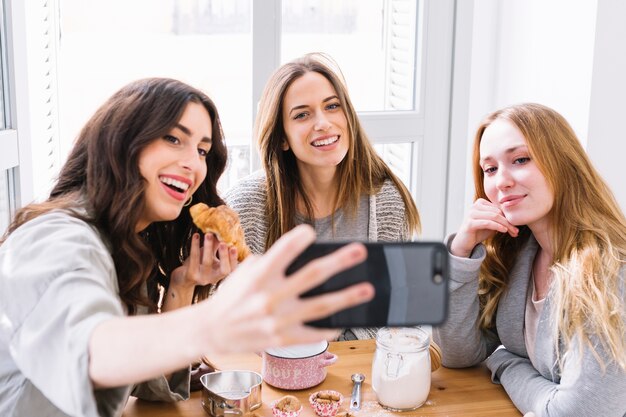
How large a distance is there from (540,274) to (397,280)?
0.83 meters

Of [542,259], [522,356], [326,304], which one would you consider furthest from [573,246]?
[326,304]

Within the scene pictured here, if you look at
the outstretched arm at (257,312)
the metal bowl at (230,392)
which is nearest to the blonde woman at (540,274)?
the metal bowl at (230,392)

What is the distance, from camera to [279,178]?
2.15m

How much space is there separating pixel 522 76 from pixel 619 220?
1.37 meters

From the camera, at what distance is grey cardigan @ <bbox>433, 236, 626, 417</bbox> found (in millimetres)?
1350

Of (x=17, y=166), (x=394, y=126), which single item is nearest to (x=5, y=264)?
(x=17, y=166)

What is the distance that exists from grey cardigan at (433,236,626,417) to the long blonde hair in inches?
1.1

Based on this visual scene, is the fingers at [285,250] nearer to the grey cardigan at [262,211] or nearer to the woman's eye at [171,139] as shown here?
the woman's eye at [171,139]

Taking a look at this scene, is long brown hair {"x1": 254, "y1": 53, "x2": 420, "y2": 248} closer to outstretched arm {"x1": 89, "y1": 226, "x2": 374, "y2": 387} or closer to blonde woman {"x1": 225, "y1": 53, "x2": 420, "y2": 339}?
blonde woman {"x1": 225, "y1": 53, "x2": 420, "y2": 339}

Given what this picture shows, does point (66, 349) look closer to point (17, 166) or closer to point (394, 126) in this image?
point (17, 166)

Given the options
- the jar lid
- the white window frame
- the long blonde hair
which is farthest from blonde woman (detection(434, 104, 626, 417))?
the white window frame

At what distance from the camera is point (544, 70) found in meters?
2.65

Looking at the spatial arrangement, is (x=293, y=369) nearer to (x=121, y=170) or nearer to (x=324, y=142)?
(x=121, y=170)

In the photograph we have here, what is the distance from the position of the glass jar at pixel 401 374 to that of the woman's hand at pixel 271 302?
0.71 m
